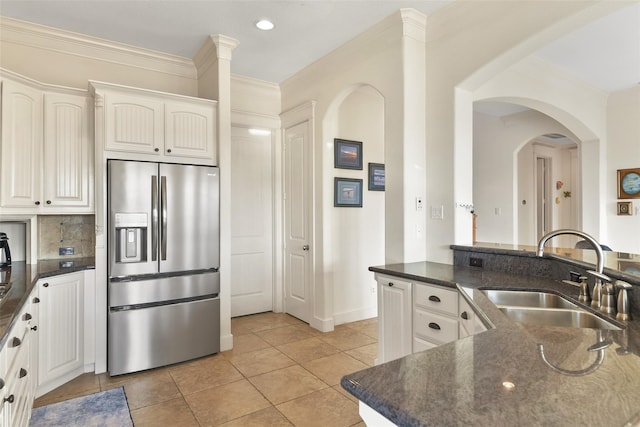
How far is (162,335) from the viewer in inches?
120

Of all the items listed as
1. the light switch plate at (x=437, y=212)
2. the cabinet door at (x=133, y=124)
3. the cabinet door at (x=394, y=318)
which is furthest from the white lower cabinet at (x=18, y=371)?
the light switch plate at (x=437, y=212)

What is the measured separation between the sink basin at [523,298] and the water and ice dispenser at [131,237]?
258 centimetres

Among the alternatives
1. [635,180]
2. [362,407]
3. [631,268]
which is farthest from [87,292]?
[635,180]

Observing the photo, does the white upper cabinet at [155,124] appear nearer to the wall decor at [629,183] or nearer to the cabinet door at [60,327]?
the cabinet door at [60,327]

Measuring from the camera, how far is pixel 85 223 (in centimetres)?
336

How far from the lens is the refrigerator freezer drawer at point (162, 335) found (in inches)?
114

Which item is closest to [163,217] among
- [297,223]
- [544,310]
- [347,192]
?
[297,223]

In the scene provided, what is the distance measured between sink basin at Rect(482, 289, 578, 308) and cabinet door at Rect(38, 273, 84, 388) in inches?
115

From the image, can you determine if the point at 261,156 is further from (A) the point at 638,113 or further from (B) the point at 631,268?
(A) the point at 638,113

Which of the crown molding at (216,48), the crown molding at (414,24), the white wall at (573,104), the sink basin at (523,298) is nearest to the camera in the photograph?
the sink basin at (523,298)

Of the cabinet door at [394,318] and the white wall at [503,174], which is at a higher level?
the white wall at [503,174]

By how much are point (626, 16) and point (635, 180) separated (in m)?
2.41

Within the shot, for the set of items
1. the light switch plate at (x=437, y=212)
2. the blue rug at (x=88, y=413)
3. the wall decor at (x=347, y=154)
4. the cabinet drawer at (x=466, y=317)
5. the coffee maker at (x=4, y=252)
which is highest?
the wall decor at (x=347, y=154)

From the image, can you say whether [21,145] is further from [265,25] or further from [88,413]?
[265,25]
